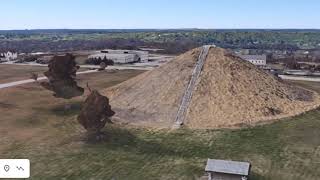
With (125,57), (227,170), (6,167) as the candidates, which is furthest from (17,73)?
(6,167)

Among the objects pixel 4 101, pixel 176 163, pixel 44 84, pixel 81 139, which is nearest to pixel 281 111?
pixel 176 163

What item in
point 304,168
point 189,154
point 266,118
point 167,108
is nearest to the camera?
point 304,168

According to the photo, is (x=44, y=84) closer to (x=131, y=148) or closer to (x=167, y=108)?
(x=167, y=108)

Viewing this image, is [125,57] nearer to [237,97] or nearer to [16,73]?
[16,73]

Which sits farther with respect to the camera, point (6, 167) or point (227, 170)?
point (227, 170)

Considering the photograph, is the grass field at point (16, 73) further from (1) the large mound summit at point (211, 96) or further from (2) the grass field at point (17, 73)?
(1) the large mound summit at point (211, 96)

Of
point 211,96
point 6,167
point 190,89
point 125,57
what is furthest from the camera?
point 125,57

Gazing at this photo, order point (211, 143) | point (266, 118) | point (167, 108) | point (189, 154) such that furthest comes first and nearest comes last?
point (167, 108) < point (266, 118) < point (211, 143) < point (189, 154)

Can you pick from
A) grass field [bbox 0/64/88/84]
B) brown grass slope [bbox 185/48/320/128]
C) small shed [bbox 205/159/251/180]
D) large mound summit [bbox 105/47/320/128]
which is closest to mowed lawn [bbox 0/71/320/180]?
small shed [bbox 205/159/251/180]

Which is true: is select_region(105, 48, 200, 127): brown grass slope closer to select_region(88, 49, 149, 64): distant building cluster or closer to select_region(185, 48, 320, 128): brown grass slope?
select_region(185, 48, 320, 128): brown grass slope
